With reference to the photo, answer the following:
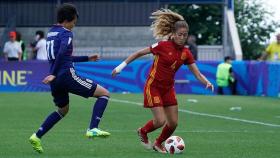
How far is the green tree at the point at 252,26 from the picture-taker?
64.6 meters

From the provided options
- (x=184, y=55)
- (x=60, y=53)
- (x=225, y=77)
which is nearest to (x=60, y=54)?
(x=60, y=53)

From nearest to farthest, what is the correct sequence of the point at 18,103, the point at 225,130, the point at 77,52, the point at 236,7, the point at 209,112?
the point at 225,130 → the point at 209,112 → the point at 18,103 → the point at 77,52 → the point at 236,7

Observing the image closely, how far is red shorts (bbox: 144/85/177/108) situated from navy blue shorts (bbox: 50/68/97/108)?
2.45 ft

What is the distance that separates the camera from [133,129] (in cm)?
1631

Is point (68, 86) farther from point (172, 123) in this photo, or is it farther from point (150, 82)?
point (172, 123)

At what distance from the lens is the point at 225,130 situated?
16.2m

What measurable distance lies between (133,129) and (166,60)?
13.0 feet

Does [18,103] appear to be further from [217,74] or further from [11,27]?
[11,27]

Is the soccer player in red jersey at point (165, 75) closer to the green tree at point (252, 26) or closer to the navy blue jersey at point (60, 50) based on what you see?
the navy blue jersey at point (60, 50)

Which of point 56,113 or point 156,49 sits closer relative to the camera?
point 56,113

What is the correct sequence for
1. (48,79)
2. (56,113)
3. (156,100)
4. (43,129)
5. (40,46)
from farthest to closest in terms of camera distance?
(40,46), (156,100), (56,113), (43,129), (48,79)

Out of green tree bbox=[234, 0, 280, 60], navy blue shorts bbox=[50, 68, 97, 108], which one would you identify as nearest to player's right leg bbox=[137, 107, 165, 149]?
navy blue shorts bbox=[50, 68, 97, 108]

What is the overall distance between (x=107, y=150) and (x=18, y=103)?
1203 centimetres

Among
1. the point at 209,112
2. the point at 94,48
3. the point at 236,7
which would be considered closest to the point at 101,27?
the point at 94,48
